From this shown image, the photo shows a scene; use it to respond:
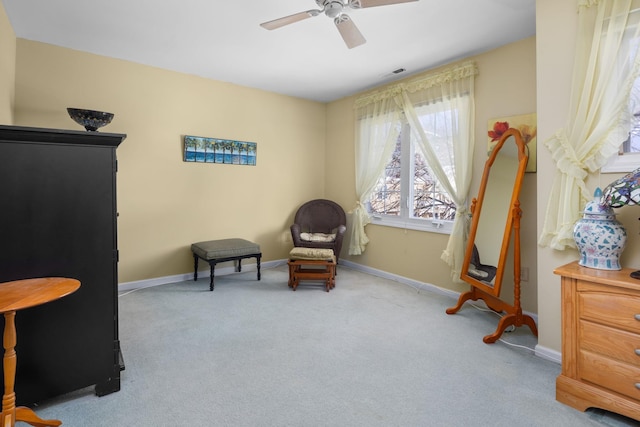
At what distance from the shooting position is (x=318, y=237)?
14.4 feet

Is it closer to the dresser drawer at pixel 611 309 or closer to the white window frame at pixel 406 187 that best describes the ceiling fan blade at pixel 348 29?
the white window frame at pixel 406 187

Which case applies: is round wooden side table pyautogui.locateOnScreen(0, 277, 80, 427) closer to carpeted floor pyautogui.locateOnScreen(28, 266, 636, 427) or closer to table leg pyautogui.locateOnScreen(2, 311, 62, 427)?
table leg pyautogui.locateOnScreen(2, 311, 62, 427)

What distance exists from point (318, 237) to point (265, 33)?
98.9 inches

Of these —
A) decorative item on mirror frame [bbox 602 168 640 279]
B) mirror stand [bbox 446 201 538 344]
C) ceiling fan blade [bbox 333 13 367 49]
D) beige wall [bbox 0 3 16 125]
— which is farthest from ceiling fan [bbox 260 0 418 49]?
beige wall [bbox 0 3 16 125]

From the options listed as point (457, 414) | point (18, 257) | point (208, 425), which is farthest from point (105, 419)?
point (457, 414)

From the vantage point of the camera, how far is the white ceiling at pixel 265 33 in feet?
8.23

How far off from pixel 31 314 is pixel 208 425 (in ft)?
3.52

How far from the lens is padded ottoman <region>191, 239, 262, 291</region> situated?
3674mm

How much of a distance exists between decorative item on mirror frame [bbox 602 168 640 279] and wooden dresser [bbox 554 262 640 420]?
157mm

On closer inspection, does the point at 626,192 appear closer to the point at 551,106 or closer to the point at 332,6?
the point at 551,106

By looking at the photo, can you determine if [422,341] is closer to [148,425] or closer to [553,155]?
[553,155]

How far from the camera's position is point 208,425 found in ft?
5.19

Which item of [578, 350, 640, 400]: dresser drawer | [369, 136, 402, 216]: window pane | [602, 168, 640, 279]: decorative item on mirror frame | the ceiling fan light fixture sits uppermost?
the ceiling fan light fixture

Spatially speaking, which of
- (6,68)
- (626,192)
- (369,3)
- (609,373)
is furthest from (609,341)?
(6,68)
